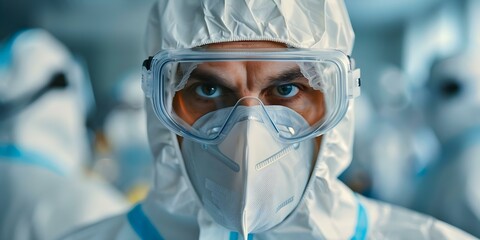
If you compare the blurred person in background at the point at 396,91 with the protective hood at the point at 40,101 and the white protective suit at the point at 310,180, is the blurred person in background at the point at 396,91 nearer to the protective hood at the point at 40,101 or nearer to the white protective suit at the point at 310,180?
the white protective suit at the point at 310,180

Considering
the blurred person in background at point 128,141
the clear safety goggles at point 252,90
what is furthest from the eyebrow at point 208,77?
the blurred person in background at point 128,141

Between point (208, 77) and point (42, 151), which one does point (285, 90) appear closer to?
point (208, 77)

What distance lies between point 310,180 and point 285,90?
0.19 meters

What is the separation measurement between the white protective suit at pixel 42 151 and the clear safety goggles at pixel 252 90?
3.01ft

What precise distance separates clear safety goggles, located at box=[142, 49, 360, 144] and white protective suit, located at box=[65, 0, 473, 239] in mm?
49

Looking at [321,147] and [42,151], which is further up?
[321,147]

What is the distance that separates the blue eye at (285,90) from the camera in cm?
132

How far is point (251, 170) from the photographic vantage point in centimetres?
122

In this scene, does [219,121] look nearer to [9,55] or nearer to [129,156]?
[9,55]

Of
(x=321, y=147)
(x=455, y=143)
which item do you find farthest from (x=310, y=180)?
(x=455, y=143)

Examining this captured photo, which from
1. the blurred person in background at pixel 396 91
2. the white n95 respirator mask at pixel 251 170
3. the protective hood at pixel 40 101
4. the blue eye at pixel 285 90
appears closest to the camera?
the white n95 respirator mask at pixel 251 170

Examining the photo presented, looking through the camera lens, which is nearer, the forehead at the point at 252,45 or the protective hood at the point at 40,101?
the forehead at the point at 252,45

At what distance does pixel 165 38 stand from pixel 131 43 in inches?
270

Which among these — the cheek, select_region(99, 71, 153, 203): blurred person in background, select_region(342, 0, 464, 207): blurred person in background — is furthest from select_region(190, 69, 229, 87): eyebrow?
select_region(99, 71, 153, 203): blurred person in background
